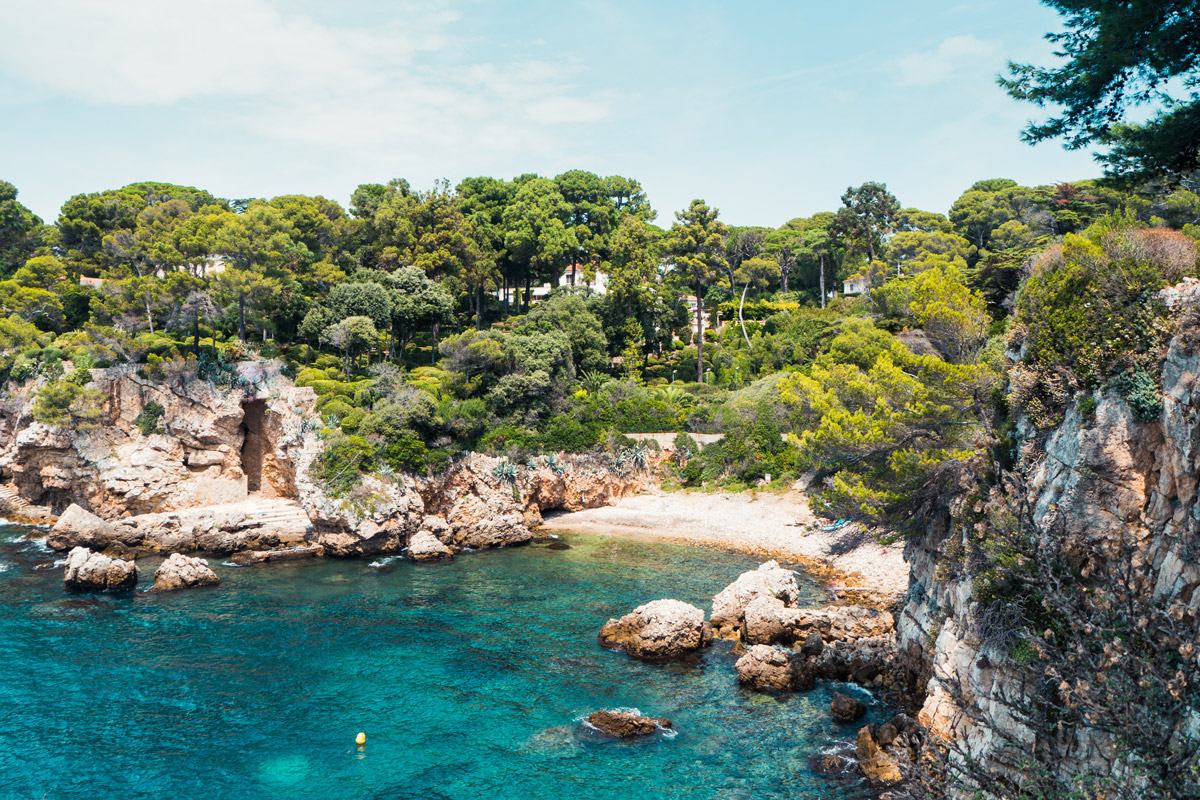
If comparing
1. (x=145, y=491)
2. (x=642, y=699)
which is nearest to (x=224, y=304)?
(x=145, y=491)

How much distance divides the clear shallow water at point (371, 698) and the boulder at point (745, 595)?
2626 mm

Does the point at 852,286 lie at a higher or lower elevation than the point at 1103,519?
higher

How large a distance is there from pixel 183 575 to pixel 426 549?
11.4 meters

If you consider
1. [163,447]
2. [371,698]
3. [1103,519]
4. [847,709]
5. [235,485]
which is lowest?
[371,698]

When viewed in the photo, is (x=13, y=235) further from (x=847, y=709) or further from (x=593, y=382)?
(x=847, y=709)

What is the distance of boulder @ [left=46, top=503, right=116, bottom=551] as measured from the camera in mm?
37500

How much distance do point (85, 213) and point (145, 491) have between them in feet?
104

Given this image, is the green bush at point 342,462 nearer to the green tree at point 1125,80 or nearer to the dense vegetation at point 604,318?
the dense vegetation at point 604,318

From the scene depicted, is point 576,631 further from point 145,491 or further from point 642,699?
point 145,491

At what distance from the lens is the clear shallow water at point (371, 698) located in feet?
59.8

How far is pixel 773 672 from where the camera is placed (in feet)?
75.3

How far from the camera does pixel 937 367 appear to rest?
755 inches

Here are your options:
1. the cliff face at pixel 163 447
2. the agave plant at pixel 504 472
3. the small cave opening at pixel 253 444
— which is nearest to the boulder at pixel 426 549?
the agave plant at pixel 504 472

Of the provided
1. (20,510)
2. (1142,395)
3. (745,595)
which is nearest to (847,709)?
(745,595)
